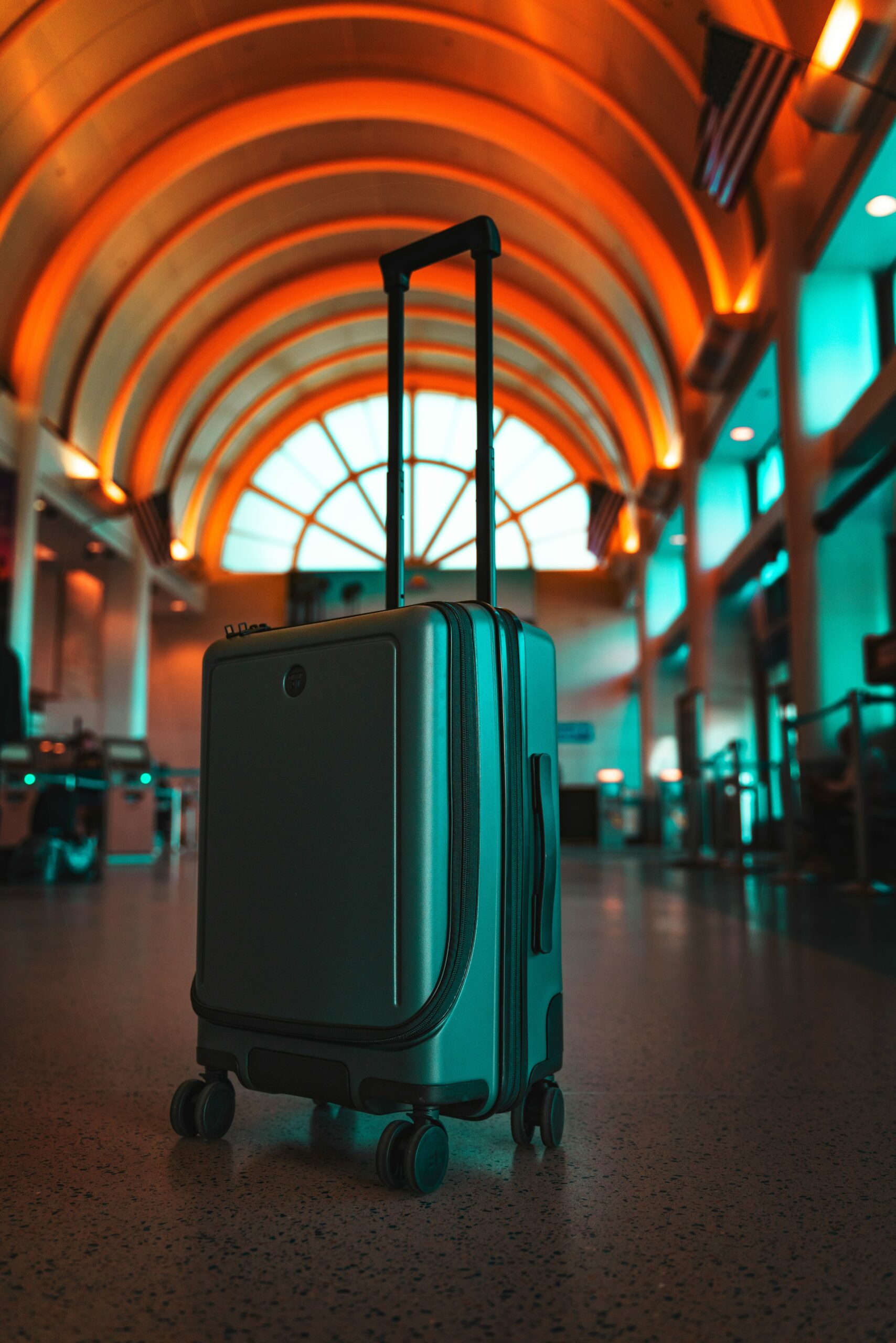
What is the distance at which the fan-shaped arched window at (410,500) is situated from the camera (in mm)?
25922

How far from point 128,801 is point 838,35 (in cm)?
1005

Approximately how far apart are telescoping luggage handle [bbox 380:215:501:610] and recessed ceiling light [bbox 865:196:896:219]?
8.54 m

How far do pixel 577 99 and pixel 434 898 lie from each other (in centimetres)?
1511

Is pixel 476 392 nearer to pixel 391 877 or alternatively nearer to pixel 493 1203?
pixel 391 877

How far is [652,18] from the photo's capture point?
1082 centimetres

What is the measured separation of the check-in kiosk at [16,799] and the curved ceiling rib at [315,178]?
33.0 ft

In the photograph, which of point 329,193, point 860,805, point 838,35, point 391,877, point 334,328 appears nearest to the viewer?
point 391,877

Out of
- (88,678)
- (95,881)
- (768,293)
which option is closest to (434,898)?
(95,881)

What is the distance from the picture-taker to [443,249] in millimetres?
1499

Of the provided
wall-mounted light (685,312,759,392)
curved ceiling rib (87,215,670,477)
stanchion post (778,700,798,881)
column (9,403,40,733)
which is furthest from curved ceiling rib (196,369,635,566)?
stanchion post (778,700,798,881)

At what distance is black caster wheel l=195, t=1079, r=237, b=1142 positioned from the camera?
125 centimetres

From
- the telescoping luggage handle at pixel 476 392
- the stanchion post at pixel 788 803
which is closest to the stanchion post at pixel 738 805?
the stanchion post at pixel 788 803

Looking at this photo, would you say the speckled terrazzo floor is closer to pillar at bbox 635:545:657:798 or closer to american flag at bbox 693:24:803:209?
american flag at bbox 693:24:803:209

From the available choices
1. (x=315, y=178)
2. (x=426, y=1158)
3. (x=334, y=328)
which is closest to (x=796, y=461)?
(x=426, y=1158)
